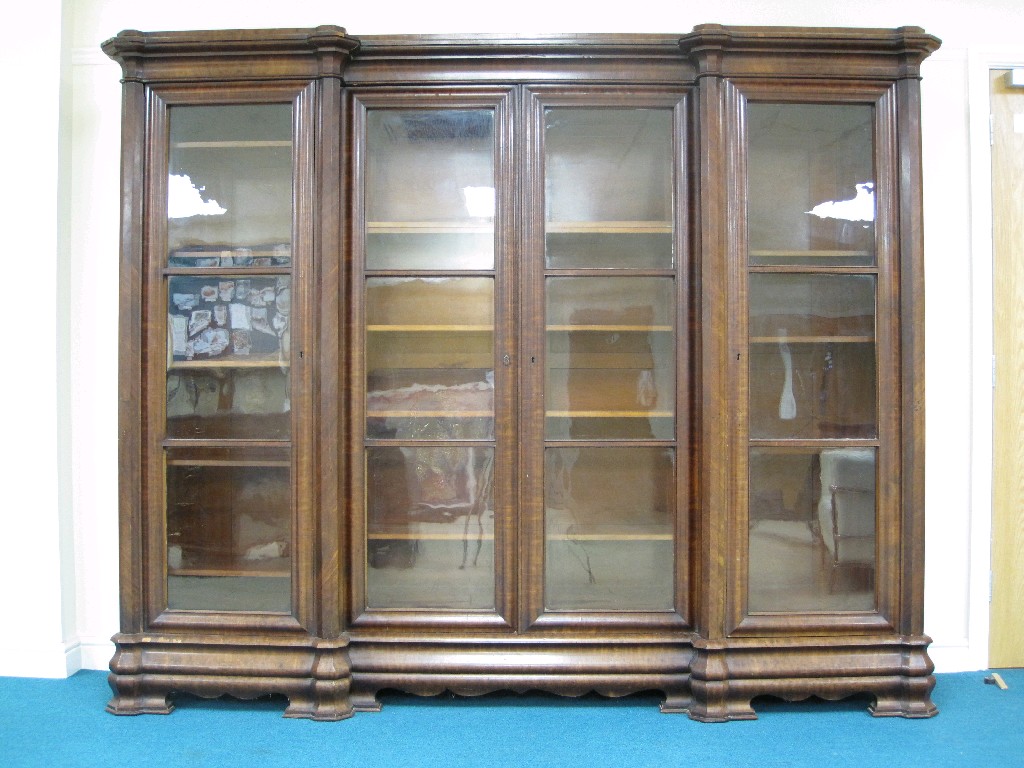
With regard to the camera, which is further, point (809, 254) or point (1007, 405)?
point (1007, 405)

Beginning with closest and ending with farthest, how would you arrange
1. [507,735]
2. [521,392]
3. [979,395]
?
[507,735], [521,392], [979,395]

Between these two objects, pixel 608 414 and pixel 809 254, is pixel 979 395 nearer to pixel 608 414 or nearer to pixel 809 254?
pixel 809 254

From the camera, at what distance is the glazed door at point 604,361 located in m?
2.63

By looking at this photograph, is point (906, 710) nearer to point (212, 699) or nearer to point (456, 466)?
point (456, 466)

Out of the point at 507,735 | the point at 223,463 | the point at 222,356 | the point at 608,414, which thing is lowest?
the point at 507,735

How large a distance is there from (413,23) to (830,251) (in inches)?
73.5

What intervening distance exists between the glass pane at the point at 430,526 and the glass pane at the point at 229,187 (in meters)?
0.88

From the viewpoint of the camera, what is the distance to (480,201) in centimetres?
269

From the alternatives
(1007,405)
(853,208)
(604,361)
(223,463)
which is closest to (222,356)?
(223,463)

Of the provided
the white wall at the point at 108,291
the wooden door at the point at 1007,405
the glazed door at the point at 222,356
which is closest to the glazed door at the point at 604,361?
the white wall at the point at 108,291

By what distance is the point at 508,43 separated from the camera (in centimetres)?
258

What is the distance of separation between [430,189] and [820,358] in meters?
1.53

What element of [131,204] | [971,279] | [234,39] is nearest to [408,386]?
[131,204]

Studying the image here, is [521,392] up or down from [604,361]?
down
